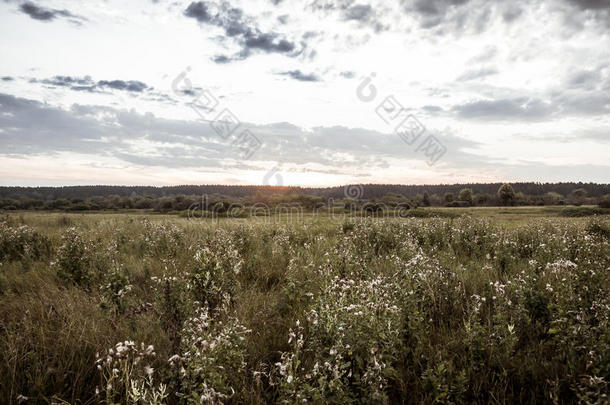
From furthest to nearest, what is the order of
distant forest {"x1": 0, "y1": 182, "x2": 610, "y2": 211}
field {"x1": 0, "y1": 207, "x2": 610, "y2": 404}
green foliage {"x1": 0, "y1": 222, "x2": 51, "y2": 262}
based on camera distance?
distant forest {"x1": 0, "y1": 182, "x2": 610, "y2": 211} → green foliage {"x1": 0, "y1": 222, "x2": 51, "y2": 262} → field {"x1": 0, "y1": 207, "x2": 610, "y2": 404}

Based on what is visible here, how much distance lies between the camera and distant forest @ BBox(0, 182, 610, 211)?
236 feet

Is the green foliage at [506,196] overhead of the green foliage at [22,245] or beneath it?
overhead

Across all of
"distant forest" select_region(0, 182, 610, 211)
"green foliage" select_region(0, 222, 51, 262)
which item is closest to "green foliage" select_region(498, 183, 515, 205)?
"distant forest" select_region(0, 182, 610, 211)

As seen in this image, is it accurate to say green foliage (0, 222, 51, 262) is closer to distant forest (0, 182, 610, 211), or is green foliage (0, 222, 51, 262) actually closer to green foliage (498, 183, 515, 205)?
distant forest (0, 182, 610, 211)

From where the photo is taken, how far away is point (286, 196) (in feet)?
258

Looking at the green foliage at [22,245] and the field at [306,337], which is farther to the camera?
the green foliage at [22,245]

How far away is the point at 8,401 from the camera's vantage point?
317cm

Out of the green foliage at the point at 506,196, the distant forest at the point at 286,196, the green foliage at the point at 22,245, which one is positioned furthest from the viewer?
the green foliage at the point at 506,196

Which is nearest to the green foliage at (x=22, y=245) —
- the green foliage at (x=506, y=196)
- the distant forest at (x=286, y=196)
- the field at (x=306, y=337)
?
the field at (x=306, y=337)

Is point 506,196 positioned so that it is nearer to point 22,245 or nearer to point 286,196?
point 286,196

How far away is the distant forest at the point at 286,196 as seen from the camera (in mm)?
71938

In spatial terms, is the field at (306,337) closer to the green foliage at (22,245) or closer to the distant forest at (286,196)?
the green foliage at (22,245)

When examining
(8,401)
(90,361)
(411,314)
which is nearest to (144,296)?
(90,361)

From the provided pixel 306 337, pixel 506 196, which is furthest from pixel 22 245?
pixel 506 196
